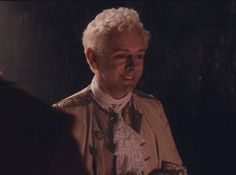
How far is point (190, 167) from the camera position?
4301 millimetres

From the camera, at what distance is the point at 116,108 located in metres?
2.92

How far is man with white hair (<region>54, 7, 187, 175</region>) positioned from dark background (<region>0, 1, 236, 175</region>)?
122 cm

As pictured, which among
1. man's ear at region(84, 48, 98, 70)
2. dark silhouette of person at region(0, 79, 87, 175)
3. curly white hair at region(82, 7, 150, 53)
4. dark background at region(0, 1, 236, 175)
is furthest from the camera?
dark background at region(0, 1, 236, 175)

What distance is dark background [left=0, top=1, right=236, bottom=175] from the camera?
4156 millimetres

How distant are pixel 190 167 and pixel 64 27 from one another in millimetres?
1386

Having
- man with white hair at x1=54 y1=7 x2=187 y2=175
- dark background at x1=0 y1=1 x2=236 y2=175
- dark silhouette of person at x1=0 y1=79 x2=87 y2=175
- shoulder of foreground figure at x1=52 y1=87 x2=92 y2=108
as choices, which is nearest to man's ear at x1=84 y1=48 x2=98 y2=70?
man with white hair at x1=54 y1=7 x2=187 y2=175

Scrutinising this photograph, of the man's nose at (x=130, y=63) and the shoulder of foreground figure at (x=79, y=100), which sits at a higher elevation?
the man's nose at (x=130, y=63)

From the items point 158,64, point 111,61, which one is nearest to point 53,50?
point 158,64

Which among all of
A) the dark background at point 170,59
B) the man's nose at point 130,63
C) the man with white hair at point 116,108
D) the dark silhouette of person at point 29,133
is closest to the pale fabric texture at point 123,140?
the man with white hair at point 116,108

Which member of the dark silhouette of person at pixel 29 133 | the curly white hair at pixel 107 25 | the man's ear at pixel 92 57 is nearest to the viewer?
the dark silhouette of person at pixel 29 133

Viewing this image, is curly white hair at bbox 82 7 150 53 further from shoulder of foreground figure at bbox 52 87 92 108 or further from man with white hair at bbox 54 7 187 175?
Result: shoulder of foreground figure at bbox 52 87 92 108

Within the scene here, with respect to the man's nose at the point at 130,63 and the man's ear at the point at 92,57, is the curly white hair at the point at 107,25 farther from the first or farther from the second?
the man's nose at the point at 130,63

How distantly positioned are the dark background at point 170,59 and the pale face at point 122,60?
1.38 metres

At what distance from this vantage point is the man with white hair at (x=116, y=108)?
280 cm
